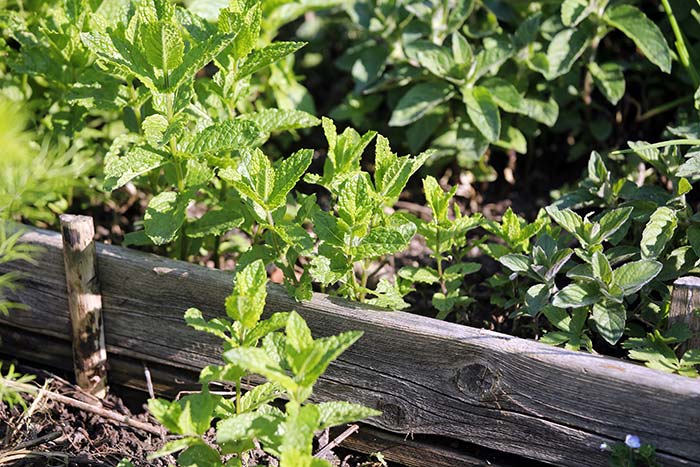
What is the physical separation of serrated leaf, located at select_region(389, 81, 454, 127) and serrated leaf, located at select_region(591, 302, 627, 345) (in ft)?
3.18

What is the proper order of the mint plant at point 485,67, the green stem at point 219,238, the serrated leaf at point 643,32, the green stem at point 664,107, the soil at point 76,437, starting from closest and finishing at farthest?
the soil at point 76,437
the green stem at point 219,238
the serrated leaf at point 643,32
the mint plant at point 485,67
the green stem at point 664,107

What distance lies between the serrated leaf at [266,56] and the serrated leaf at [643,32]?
1122mm

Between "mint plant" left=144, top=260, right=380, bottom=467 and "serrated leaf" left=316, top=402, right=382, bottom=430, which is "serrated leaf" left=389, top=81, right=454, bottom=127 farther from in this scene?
"serrated leaf" left=316, top=402, right=382, bottom=430

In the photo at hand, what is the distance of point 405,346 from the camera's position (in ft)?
6.40

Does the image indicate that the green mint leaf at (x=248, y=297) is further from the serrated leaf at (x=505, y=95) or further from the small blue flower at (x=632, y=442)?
the serrated leaf at (x=505, y=95)

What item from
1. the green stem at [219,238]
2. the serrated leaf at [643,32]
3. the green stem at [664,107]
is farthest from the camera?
the green stem at [664,107]

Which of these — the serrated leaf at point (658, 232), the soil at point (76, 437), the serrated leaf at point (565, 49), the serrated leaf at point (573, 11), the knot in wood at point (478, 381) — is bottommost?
the soil at point (76, 437)

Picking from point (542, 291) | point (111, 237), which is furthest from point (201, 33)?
point (542, 291)

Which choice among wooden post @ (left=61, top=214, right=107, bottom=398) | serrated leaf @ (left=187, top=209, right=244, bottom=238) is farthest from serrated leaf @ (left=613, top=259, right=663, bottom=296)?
wooden post @ (left=61, top=214, right=107, bottom=398)

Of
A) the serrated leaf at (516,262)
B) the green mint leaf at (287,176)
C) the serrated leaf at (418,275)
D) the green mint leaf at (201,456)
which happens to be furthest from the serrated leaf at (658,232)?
the green mint leaf at (201,456)

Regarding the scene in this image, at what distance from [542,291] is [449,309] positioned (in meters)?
0.28

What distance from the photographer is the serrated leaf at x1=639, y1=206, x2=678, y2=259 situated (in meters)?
1.92

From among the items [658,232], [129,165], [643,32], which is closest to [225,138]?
[129,165]

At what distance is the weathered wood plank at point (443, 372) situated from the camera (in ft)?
5.82
